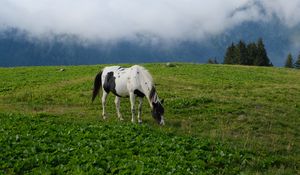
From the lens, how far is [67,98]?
32469 mm

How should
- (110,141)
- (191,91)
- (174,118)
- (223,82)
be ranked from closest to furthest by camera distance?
(110,141)
(174,118)
(191,91)
(223,82)

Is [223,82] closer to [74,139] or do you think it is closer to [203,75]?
[203,75]

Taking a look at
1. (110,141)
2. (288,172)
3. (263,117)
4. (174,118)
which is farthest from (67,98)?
(288,172)

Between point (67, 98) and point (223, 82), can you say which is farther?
point (223, 82)

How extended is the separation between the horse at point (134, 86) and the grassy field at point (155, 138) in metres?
0.85

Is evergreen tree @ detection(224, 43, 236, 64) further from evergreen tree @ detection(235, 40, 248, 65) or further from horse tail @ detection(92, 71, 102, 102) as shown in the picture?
horse tail @ detection(92, 71, 102, 102)

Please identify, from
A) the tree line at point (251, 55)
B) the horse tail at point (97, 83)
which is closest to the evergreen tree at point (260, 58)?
the tree line at point (251, 55)

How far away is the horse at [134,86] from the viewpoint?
21.4 meters

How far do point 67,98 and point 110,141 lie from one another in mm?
16625

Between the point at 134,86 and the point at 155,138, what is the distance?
540 cm

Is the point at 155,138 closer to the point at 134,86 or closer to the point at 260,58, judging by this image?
the point at 134,86

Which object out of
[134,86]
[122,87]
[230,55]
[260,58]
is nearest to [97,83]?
[122,87]

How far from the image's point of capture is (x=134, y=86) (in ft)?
73.4

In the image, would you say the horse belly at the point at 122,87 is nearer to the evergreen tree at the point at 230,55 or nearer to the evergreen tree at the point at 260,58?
the evergreen tree at the point at 260,58
